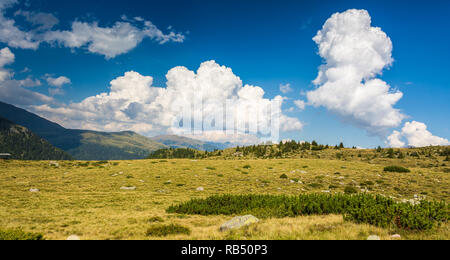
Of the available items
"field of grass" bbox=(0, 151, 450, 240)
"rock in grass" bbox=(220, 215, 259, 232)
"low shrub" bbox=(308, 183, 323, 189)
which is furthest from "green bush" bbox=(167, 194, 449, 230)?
"low shrub" bbox=(308, 183, 323, 189)

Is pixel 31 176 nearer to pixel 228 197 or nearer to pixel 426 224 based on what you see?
pixel 228 197

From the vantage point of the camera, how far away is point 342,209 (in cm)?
1287

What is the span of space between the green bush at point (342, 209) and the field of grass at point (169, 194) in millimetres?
591

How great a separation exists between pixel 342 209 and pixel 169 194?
1556 centimetres

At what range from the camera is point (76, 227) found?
1081 cm

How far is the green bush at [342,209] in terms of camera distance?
941cm

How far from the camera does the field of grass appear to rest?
9211 millimetres

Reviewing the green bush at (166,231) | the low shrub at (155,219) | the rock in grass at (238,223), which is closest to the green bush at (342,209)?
the rock in grass at (238,223)

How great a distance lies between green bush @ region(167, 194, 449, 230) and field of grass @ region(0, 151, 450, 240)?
59 centimetres

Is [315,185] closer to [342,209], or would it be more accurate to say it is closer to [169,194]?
[342,209]

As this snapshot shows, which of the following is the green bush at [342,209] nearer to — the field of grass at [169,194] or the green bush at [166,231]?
the field of grass at [169,194]

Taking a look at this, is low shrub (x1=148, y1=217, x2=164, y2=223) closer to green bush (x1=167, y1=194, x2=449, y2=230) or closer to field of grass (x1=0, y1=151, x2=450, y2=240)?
field of grass (x1=0, y1=151, x2=450, y2=240)

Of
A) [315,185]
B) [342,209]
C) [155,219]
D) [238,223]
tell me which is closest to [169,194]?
[155,219]
